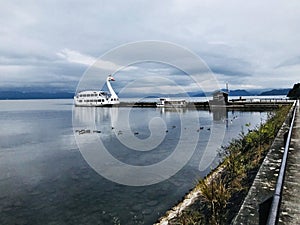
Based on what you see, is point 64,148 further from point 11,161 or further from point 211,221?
point 211,221

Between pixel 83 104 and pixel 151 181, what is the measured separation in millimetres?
74973

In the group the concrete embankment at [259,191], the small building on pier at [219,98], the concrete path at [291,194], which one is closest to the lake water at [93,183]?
the concrete embankment at [259,191]

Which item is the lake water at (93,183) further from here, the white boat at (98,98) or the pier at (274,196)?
the white boat at (98,98)

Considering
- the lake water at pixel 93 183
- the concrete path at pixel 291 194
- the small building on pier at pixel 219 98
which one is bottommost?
the lake water at pixel 93 183

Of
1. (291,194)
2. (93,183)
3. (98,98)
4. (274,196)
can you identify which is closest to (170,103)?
(98,98)

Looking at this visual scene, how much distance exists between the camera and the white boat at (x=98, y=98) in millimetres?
76438

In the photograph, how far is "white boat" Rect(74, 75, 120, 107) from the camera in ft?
251

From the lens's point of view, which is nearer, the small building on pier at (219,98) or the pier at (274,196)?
the pier at (274,196)

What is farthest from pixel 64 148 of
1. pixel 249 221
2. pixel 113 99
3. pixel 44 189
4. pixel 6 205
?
pixel 113 99

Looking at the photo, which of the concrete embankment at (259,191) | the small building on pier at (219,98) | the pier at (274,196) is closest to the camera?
the pier at (274,196)

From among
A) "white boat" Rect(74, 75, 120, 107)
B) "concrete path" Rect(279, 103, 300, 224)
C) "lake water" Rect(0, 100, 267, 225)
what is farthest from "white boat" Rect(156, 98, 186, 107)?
"concrete path" Rect(279, 103, 300, 224)

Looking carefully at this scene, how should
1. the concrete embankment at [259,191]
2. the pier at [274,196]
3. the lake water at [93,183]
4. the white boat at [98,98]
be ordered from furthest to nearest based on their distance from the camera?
the white boat at [98,98] → the lake water at [93,183] → the concrete embankment at [259,191] → the pier at [274,196]

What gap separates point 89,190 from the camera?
326 inches

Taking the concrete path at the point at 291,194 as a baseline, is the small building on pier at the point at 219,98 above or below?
above
